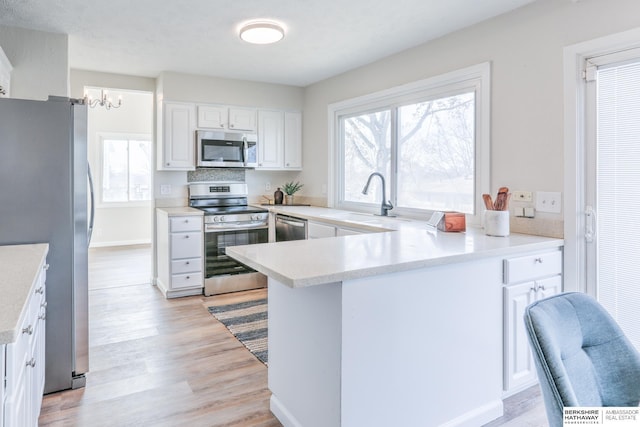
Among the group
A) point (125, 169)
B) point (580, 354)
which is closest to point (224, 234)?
point (580, 354)

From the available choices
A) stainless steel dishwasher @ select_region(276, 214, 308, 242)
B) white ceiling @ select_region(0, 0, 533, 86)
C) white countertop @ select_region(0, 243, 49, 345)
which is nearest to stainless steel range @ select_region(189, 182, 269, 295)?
stainless steel dishwasher @ select_region(276, 214, 308, 242)

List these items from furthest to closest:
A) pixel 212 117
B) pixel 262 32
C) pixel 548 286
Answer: pixel 212 117
pixel 262 32
pixel 548 286

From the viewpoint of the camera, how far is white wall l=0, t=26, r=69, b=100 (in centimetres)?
297

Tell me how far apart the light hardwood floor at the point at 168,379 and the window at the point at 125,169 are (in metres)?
3.96

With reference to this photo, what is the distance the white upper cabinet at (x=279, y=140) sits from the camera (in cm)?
478

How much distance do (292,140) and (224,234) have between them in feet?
5.12

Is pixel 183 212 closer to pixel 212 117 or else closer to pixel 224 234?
pixel 224 234

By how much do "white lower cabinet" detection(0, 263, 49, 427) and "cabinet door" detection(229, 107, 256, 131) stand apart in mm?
2882

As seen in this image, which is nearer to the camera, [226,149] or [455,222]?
[455,222]

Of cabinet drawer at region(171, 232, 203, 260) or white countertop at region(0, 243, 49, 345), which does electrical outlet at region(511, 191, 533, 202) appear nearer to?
white countertop at region(0, 243, 49, 345)

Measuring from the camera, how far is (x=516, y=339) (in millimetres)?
2066

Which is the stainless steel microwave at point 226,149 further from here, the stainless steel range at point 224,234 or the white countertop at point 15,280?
the white countertop at point 15,280

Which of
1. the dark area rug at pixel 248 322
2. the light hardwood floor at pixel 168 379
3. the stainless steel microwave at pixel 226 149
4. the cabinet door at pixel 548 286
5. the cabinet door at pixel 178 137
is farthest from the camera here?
the stainless steel microwave at pixel 226 149

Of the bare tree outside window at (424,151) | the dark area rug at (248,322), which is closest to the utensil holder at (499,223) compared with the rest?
the bare tree outside window at (424,151)
